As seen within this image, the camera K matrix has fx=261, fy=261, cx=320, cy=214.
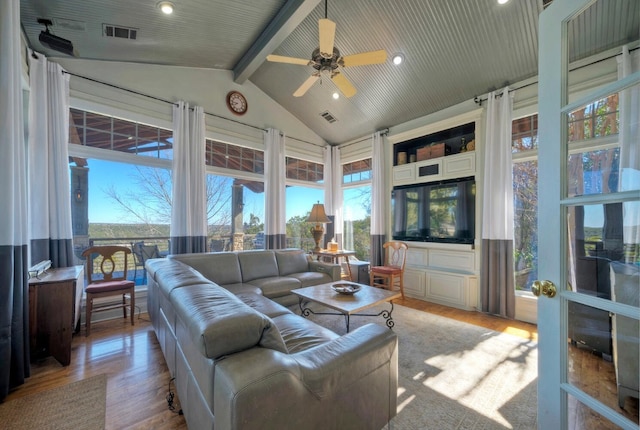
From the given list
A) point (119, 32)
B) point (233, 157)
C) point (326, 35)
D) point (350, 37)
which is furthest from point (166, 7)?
point (233, 157)

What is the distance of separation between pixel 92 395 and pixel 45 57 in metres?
3.48

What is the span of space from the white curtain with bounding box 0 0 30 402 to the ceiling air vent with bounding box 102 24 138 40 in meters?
1.02

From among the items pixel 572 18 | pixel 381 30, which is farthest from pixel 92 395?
pixel 381 30

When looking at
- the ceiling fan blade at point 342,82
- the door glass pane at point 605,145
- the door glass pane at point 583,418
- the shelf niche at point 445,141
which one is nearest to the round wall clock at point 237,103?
the ceiling fan blade at point 342,82

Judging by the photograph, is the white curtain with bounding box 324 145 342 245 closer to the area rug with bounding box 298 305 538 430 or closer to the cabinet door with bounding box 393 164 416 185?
the cabinet door with bounding box 393 164 416 185

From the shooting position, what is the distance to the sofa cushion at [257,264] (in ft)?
11.5

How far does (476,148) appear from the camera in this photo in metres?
3.83

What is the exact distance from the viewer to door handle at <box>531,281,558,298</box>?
103 centimetres

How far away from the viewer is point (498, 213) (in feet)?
11.3

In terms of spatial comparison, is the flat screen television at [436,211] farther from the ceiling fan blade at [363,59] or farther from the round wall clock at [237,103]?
the round wall clock at [237,103]

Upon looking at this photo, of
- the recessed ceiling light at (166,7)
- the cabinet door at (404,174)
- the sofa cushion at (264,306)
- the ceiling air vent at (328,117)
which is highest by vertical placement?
the recessed ceiling light at (166,7)

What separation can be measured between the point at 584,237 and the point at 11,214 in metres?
3.25

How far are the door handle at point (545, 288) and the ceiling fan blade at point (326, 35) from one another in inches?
93.3

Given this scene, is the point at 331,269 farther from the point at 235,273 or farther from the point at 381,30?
the point at 381,30
